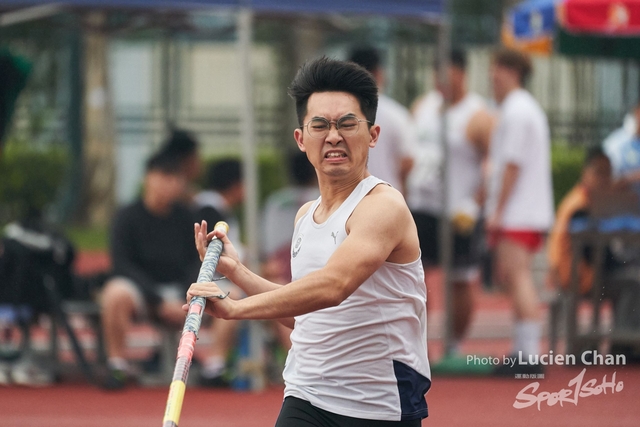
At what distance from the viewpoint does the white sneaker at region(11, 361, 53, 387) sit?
27.8ft

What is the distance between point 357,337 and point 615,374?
4637mm

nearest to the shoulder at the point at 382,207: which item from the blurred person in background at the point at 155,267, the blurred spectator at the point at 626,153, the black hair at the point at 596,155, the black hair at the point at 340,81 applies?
the black hair at the point at 340,81

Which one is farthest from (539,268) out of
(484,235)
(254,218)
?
(254,218)

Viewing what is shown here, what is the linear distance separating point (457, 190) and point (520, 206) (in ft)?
3.06

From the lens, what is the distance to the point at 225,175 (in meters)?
9.21

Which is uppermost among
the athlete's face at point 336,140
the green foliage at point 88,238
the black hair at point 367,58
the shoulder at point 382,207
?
the black hair at point 367,58

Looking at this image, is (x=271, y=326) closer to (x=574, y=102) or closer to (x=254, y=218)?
(x=254, y=218)

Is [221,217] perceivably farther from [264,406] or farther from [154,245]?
[264,406]

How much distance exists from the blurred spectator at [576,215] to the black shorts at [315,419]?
5.64 meters

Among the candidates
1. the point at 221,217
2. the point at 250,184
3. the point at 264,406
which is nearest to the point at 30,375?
the point at 221,217

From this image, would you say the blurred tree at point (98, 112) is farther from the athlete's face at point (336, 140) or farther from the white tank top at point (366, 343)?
the white tank top at point (366, 343)

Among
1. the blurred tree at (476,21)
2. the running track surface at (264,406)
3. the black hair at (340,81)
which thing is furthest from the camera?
the blurred tree at (476,21)

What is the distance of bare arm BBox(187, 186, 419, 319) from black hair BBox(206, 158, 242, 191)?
5618 mm

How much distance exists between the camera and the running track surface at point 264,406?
705cm
